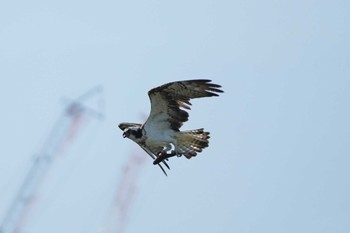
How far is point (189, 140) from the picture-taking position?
72812mm

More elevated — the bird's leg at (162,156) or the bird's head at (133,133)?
the bird's head at (133,133)

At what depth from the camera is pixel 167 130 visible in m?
72.7

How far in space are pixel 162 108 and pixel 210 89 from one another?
186cm

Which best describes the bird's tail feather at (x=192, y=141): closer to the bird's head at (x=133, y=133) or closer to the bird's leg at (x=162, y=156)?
the bird's leg at (x=162, y=156)

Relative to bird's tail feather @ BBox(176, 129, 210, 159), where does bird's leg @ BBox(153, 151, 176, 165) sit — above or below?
below

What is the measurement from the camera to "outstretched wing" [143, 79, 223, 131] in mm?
71812

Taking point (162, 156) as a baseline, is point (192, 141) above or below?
above

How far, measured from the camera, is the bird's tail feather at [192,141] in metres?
72.8

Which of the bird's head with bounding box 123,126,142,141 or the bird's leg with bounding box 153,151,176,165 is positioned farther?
the bird's head with bounding box 123,126,142,141

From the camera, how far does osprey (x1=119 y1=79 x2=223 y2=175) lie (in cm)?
7225

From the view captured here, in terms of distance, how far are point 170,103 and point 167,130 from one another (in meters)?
0.68

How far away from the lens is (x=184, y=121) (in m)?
72.8

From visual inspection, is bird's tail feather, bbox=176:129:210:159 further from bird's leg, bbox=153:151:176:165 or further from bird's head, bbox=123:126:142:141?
bird's head, bbox=123:126:142:141

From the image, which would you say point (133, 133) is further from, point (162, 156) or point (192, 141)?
point (192, 141)
